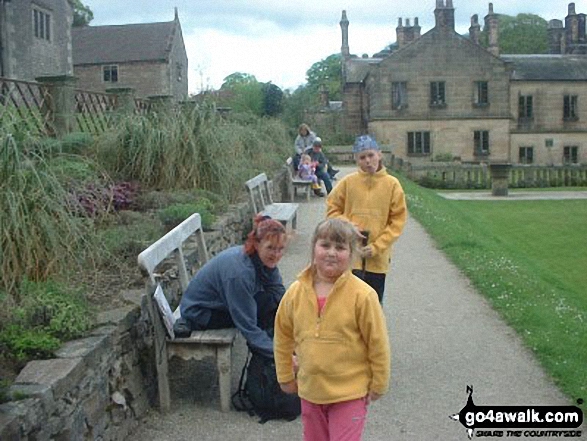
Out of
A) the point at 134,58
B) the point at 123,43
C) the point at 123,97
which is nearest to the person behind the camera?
the point at 123,97

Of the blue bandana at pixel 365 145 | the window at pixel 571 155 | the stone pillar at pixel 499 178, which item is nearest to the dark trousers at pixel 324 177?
the blue bandana at pixel 365 145

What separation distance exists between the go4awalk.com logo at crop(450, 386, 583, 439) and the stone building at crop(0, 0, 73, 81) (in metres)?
30.2

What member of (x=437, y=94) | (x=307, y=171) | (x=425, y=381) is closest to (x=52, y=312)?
(x=425, y=381)

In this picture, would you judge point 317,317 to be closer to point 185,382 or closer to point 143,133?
point 185,382

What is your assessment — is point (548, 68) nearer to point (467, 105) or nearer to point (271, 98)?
point (467, 105)

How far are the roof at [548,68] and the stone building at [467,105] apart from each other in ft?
0.26

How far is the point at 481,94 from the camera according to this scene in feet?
163

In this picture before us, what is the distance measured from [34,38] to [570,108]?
3466 centimetres

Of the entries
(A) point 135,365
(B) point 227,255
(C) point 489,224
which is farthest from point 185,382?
(C) point 489,224

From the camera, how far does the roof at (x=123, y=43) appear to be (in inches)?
2232

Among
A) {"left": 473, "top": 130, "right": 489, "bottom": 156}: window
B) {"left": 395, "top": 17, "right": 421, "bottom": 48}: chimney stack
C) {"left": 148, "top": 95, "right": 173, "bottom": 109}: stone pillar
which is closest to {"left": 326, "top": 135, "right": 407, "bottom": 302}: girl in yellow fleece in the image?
{"left": 148, "top": 95, "right": 173, "bottom": 109}: stone pillar

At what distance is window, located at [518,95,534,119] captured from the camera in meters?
51.5

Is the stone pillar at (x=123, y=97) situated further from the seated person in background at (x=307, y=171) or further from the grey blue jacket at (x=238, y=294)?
the grey blue jacket at (x=238, y=294)

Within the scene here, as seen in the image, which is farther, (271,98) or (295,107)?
(295,107)
